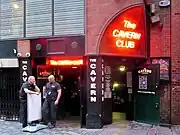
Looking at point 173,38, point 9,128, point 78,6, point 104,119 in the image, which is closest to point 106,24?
point 78,6

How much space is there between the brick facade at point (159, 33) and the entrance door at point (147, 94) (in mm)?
237

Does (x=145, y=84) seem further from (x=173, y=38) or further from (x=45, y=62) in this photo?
(x=45, y=62)

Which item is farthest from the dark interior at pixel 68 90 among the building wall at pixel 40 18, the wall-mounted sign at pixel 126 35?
the wall-mounted sign at pixel 126 35

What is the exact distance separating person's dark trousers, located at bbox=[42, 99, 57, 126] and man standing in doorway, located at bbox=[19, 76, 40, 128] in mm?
622

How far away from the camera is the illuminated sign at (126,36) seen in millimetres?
11195

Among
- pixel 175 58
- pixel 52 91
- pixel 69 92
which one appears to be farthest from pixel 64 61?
pixel 175 58

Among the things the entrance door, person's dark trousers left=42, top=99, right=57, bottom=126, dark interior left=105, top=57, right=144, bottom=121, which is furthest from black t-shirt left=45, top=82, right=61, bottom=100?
the entrance door

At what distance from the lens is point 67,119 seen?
43.9ft

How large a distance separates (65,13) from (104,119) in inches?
151

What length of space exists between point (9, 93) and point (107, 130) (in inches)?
171

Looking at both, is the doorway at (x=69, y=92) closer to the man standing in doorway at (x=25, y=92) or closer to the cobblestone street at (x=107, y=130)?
the cobblestone street at (x=107, y=130)

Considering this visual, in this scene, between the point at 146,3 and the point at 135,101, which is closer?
the point at 146,3

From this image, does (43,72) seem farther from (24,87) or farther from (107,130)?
(107,130)

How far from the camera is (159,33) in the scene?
1170cm
